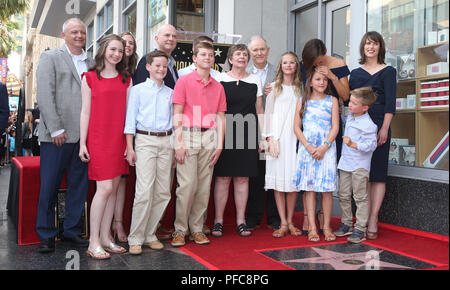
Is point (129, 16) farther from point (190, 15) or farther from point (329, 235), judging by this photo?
point (329, 235)

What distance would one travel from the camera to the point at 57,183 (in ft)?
11.0

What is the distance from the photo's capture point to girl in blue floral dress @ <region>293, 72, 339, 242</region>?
366 centimetres

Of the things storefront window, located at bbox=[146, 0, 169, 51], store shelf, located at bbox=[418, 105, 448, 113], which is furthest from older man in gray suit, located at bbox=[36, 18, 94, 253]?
storefront window, located at bbox=[146, 0, 169, 51]

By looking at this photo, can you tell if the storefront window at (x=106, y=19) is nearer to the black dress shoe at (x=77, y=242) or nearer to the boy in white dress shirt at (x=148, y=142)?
the boy in white dress shirt at (x=148, y=142)

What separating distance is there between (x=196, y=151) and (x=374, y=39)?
1876 millimetres

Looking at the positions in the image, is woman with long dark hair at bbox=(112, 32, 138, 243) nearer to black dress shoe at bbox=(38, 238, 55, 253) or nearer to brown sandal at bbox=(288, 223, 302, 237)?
black dress shoe at bbox=(38, 238, 55, 253)

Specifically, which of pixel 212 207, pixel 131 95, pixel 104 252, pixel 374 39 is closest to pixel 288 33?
pixel 374 39

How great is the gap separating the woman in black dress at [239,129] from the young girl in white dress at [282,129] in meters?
0.13

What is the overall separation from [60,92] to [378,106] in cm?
269

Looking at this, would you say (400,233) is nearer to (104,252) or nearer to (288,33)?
(104,252)

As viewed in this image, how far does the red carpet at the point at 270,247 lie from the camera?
2995 mm

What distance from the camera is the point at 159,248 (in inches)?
132

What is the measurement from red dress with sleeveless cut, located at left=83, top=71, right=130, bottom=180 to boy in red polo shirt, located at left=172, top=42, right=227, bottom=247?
0.47 m

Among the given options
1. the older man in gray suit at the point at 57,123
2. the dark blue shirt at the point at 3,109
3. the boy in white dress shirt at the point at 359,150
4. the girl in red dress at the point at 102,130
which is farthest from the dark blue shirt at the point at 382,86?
the dark blue shirt at the point at 3,109
